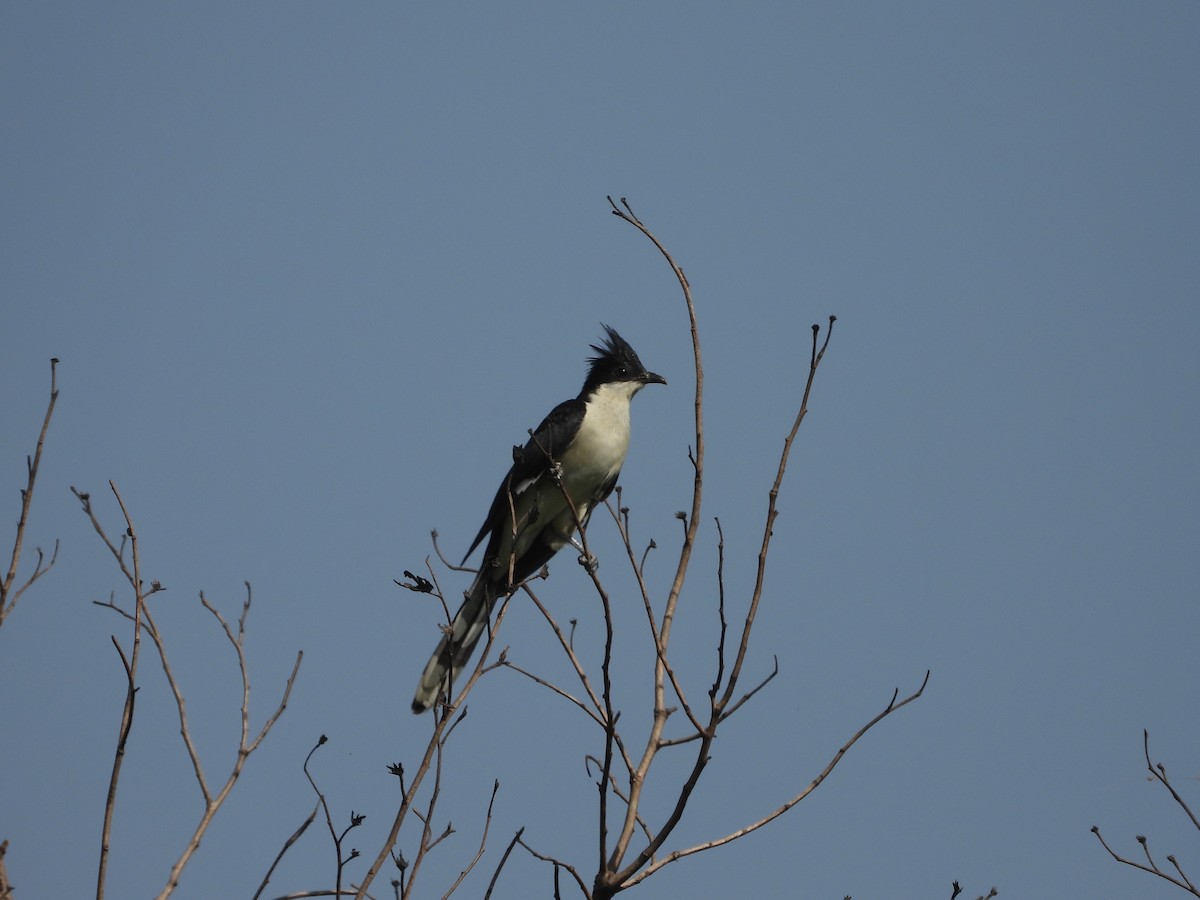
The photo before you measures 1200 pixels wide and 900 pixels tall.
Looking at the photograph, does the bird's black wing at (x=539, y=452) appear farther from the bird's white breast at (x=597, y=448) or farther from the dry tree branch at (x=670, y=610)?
the dry tree branch at (x=670, y=610)

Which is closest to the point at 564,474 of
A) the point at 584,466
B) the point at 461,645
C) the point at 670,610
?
the point at 584,466

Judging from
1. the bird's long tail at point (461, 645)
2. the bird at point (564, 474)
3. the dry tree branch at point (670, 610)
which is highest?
the bird at point (564, 474)

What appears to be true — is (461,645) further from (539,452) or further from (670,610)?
(670,610)

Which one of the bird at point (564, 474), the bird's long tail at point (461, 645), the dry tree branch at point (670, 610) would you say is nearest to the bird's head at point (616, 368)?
the bird at point (564, 474)

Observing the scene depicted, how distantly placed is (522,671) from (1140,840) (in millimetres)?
1937

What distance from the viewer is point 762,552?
108 inches

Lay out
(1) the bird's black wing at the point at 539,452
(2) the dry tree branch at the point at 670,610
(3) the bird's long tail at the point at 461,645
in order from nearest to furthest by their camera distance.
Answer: (2) the dry tree branch at the point at 670,610, (3) the bird's long tail at the point at 461,645, (1) the bird's black wing at the point at 539,452

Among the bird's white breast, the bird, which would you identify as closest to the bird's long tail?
the bird

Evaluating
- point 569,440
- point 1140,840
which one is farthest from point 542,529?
point 1140,840

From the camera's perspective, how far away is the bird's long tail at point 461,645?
5.39 m

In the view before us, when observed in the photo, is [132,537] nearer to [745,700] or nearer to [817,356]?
[745,700]

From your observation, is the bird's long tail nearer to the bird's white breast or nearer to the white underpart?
the white underpart

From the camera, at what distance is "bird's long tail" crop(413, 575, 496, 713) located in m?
5.39

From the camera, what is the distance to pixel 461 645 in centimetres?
583
